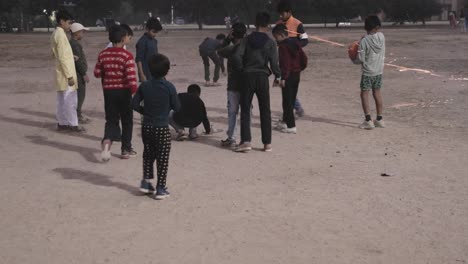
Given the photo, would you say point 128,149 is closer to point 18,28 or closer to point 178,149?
point 178,149

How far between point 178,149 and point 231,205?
9.40 ft

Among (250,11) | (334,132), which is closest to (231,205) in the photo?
(334,132)

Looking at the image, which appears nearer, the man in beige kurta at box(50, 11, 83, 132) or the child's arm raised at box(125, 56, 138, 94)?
the child's arm raised at box(125, 56, 138, 94)

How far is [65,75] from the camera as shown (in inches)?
369

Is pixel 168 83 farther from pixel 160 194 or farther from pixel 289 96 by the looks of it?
pixel 289 96

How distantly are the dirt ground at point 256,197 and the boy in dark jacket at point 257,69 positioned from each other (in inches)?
12.2

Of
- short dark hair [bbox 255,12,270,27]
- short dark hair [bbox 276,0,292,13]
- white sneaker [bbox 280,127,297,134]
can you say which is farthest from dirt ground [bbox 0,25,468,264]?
short dark hair [bbox 276,0,292,13]

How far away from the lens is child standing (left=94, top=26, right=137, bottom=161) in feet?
25.2

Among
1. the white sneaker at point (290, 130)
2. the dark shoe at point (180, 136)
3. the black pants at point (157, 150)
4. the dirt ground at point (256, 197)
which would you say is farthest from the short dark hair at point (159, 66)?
the white sneaker at point (290, 130)

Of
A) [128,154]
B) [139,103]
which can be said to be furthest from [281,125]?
[139,103]

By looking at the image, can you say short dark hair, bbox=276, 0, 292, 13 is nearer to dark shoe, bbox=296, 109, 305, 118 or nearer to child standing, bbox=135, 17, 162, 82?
child standing, bbox=135, 17, 162, 82

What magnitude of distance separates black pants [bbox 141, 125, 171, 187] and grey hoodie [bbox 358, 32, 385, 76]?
4603 millimetres

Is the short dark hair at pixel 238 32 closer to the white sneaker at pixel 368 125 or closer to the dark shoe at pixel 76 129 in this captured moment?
the white sneaker at pixel 368 125

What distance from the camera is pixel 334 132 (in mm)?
9781
